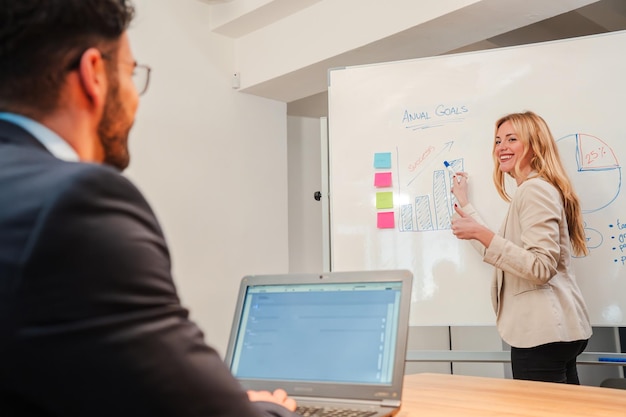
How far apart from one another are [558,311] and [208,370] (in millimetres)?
1626

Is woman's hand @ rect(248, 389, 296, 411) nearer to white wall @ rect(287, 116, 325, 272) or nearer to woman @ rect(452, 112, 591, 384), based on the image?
woman @ rect(452, 112, 591, 384)

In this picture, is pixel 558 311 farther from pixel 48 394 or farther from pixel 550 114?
pixel 48 394

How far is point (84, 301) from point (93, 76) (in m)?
0.27

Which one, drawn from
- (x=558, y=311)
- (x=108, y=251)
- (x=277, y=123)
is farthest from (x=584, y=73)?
(x=108, y=251)

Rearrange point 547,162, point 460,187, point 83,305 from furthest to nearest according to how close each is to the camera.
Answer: point 460,187 < point 547,162 < point 83,305

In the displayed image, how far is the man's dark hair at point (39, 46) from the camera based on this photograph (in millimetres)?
557

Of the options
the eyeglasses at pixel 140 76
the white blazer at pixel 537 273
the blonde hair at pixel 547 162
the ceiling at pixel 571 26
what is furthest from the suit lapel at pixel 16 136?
the ceiling at pixel 571 26

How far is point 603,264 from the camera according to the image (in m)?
2.12

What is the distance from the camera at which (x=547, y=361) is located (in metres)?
1.86

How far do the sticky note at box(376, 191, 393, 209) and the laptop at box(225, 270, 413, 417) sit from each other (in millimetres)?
1416

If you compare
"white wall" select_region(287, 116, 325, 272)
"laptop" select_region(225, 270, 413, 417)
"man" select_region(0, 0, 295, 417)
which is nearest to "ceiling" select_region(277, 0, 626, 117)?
"white wall" select_region(287, 116, 325, 272)

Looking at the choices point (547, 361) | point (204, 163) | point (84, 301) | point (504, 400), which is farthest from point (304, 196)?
point (84, 301)

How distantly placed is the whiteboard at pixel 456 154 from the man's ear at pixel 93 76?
6.24ft

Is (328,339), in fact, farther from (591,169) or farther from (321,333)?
(591,169)
